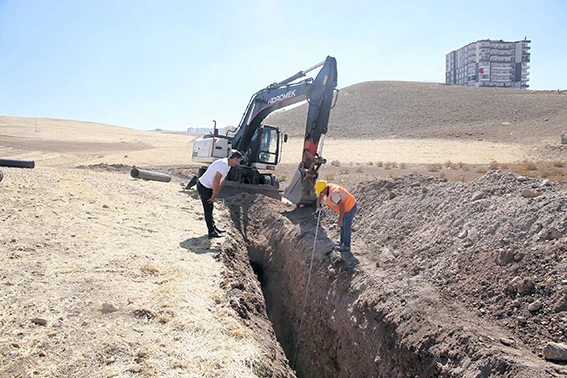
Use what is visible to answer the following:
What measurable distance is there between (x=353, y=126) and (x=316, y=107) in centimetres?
5146

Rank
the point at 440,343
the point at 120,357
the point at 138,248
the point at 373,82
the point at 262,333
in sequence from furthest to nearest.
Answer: the point at 373,82 < the point at 138,248 < the point at 262,333 < the point at 440,343 < the point at 120,357

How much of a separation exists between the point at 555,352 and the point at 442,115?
60.5 meters

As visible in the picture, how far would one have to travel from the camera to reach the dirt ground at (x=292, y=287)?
14.7 feet

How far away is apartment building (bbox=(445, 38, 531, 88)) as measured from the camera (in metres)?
82.4

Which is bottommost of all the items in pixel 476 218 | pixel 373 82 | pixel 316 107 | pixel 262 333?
pixel 262 333

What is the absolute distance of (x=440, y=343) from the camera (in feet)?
17.0

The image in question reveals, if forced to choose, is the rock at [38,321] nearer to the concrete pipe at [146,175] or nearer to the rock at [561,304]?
the rock at [561,304]

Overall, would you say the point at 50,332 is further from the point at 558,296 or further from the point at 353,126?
the point at 353,126

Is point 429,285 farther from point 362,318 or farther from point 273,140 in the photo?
point 273,140

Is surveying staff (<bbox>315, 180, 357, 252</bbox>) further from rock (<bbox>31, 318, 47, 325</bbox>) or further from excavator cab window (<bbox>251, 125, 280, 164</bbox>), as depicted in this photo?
excavator cab window (<bbox>251, 125, 280, 164</bbox>)

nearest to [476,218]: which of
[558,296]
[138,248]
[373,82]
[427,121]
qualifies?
[558,296]

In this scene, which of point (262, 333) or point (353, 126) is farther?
point (353, 126)

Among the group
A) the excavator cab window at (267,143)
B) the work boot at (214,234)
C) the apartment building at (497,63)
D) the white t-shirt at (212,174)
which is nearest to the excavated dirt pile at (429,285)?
the work boot at (214,234)

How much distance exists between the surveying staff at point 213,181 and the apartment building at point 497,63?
3356 inches
